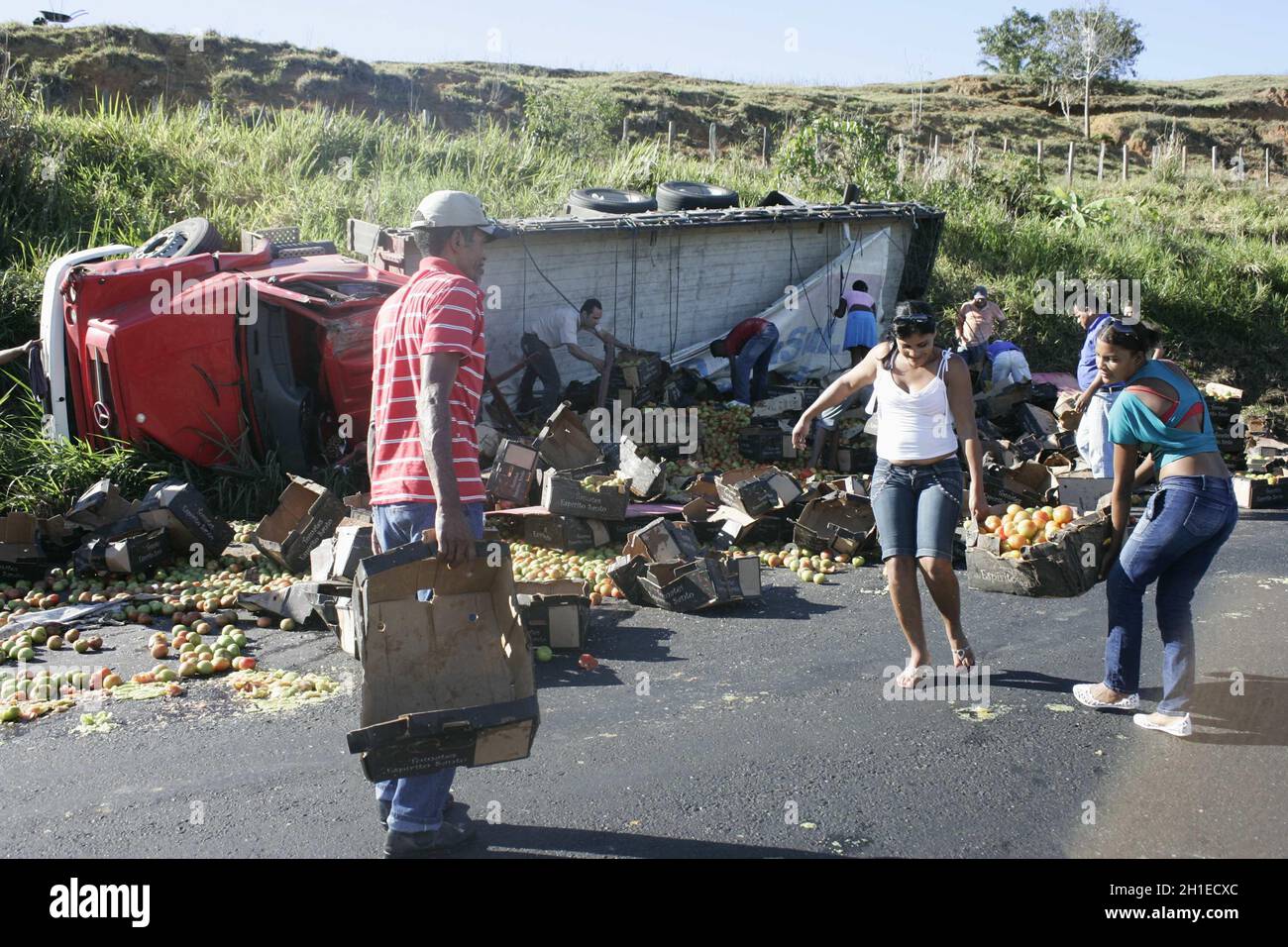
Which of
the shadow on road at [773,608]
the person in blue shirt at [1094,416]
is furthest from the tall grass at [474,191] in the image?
the person in blue shirt at [1094,416]

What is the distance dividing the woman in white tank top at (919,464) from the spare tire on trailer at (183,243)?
23.8 ft

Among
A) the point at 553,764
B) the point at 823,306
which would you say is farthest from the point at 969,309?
the point at 553,764

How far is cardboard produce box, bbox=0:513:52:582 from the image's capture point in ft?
27.6

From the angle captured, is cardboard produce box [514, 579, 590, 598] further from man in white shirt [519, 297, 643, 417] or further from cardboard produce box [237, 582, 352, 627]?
man in white shirt [519, 297, 643, 417]

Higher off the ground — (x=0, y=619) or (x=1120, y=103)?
(x=1120, y=103)

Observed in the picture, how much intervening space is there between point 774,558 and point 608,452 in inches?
110

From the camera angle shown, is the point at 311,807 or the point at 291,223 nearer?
the point at 311,807

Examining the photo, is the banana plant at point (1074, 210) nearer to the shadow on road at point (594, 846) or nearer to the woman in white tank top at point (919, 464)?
the woman in white tank top at point (919, 464)

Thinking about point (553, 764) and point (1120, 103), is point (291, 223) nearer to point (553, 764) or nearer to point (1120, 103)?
point (553, 764)

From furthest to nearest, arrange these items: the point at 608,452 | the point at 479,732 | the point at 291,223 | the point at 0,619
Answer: the point at 291,223 → the point at 608,452 → the point at 0,619 → the point at 479,732

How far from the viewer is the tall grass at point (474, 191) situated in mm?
14820

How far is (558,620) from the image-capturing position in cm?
668

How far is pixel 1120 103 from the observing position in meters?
52.4

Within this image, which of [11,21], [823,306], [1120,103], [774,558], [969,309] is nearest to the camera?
[774,558]
